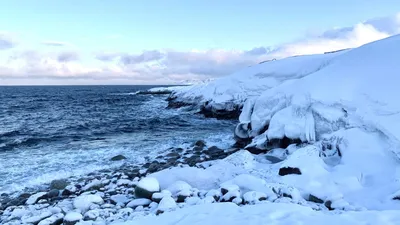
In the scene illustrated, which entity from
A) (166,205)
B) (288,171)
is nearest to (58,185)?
(166,205)

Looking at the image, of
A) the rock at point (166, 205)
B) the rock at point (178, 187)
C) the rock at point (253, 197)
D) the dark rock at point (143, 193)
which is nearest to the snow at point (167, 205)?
the rock at point (166, 205)

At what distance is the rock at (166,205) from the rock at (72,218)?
189 cm

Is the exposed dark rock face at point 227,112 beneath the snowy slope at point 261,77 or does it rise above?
beneath

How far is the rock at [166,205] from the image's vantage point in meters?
7.10

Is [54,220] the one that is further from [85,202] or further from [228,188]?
[228,188]

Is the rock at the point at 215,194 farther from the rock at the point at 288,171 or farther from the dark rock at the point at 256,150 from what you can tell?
the dark rock at the point at 256,150

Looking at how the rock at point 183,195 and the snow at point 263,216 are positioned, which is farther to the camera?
the rock at point 183,195

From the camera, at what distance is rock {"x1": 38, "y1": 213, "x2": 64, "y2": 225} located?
7.02m

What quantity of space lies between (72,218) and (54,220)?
50cm

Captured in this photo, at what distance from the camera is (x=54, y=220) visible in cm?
715

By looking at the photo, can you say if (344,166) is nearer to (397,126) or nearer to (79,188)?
(397,126)

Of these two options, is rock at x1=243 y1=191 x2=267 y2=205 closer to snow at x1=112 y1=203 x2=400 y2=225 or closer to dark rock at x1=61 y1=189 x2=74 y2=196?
snow at x1=112 y1=203 x2=400 y2=225

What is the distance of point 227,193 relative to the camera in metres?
7.93

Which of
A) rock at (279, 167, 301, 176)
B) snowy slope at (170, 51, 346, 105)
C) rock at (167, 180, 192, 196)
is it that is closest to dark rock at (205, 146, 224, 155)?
rock at (279, 167, 301, 176)
